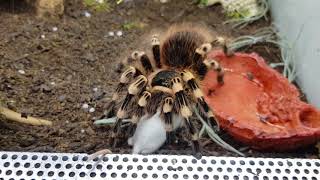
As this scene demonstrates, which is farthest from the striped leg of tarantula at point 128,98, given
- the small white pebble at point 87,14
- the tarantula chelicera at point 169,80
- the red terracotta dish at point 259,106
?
the small white pebble at point 87,14

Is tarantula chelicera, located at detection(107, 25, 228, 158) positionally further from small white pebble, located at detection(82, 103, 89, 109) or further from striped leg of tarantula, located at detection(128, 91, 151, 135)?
small white pebble, located at detection(82, 103, 89, 109)

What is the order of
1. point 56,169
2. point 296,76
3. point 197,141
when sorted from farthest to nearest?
1. point 296,76
2. point 197,141
3. point 56,169

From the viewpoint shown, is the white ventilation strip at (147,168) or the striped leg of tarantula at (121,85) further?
the striped leg of tarantula at (121,85)

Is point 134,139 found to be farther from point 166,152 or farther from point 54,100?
point 54,100

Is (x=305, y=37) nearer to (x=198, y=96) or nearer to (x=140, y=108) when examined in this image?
(x=198, y=96)

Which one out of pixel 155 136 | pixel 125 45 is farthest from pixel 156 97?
pixel 125 45

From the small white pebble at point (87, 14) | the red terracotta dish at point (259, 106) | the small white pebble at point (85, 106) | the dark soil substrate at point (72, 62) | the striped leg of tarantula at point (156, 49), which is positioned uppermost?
the striped leg of tarantula at point (156, 49)

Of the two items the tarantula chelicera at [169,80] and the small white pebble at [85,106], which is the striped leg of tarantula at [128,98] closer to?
the tarantula chelicera at [169,80]
